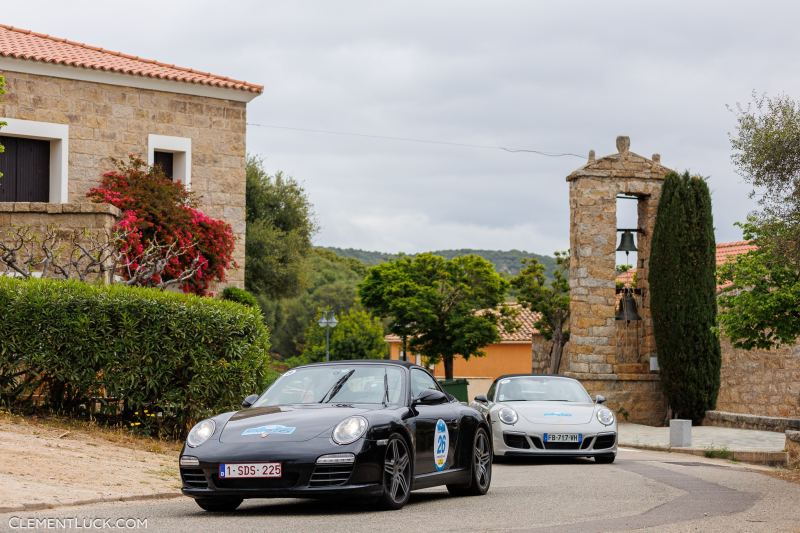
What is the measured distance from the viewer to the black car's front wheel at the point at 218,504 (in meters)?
10.1

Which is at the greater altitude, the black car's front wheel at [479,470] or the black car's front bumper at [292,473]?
the black car's front bumper at [292,473]

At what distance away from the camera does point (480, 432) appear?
12.5 metres

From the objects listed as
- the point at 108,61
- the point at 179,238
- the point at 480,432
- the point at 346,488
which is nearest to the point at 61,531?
the point at 346,488

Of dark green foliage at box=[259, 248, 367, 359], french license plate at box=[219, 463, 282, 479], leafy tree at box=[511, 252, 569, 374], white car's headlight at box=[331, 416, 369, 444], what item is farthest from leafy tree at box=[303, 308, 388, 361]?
french license plate at box=[219, 463, 282, 479]

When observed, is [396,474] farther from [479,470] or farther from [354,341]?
[354,341]

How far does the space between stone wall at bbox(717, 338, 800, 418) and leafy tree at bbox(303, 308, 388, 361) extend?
127ft

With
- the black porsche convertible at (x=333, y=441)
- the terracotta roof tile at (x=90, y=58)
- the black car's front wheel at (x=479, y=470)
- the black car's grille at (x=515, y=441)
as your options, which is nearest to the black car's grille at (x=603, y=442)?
the black car's grille at (x=515, y=441)

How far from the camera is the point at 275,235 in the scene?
163 ft

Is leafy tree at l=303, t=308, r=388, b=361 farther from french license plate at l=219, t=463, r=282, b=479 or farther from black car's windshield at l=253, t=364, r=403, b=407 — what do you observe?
french license plate at l=219, t=463, r=282, b=479

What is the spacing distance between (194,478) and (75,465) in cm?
297

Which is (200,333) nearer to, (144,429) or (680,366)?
(144,429)

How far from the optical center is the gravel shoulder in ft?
34.6

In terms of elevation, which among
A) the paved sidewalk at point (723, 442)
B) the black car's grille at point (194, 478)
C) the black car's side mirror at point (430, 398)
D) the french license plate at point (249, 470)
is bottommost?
the paved sidewalk at point (723, 442)

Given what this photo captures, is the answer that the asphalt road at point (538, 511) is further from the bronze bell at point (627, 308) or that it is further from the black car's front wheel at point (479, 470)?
the bronze bell at point (627, 308)
